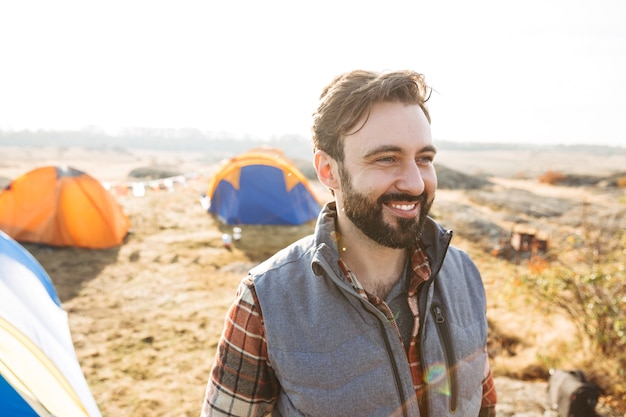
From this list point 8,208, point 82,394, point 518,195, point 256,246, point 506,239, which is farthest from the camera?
point 518,195

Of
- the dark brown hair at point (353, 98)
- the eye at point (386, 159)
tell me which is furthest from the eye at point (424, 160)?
the dark brown hair at point (353, 98)

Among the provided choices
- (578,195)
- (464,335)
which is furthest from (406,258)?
(578,195)

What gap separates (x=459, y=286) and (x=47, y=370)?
107 inches

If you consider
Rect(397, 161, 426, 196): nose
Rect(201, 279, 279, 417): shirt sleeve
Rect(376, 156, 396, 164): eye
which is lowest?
Rect(201, 279, 279, 417): shirt sleeve

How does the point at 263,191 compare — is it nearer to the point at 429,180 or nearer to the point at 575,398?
the point at 575,398

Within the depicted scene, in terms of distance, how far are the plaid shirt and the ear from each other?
0.37 m

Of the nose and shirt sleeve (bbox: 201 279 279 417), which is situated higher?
the nose

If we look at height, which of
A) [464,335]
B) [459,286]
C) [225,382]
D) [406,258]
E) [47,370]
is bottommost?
[47,370]

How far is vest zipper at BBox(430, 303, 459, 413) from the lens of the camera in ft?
5.45

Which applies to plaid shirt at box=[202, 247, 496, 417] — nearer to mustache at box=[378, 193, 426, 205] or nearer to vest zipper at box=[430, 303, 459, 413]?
vest zipper at box=[430, 303, 459, 413]

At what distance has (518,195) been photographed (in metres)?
19.3

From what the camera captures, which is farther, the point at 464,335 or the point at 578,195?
the point at 578,195

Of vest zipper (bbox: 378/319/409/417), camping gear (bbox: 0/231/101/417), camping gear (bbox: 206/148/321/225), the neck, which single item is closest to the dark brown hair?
the neck

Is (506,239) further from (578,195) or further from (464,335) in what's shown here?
(578,195)
